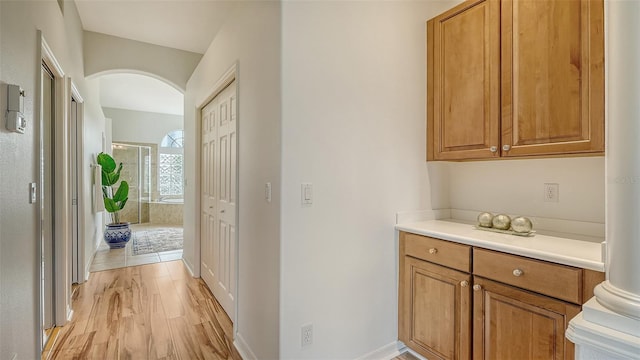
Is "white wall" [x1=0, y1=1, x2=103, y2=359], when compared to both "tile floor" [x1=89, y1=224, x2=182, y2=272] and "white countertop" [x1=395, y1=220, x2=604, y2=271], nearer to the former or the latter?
"white countertop" [x1=395, y1=220, x2=604, y2=271]

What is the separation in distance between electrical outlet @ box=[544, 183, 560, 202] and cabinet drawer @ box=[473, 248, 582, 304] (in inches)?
27.3

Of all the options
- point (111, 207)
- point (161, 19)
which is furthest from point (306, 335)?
point (111, 207)

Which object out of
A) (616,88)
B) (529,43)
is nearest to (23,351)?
(616,88)

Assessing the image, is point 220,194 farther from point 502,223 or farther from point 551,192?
point 551,192

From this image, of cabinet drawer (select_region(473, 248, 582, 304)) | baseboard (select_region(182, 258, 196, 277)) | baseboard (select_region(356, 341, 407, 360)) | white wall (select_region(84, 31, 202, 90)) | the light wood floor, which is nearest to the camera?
cabinet drawer (select_region(473, 248, 582, 304))

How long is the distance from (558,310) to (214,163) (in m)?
2.83

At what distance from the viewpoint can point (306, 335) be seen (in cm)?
170

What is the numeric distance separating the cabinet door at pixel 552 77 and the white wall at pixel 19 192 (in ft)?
8.21

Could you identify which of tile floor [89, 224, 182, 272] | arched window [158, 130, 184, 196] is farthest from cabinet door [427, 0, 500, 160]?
arched window [158, 130, 184, 196]

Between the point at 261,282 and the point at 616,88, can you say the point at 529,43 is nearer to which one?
the point at 616,88

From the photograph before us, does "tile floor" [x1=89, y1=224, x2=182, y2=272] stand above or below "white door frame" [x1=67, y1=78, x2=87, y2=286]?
below

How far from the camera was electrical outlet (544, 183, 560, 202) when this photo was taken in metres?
1.90

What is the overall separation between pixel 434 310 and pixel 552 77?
1.44 meters

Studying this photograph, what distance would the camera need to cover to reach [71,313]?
2.70 metres
